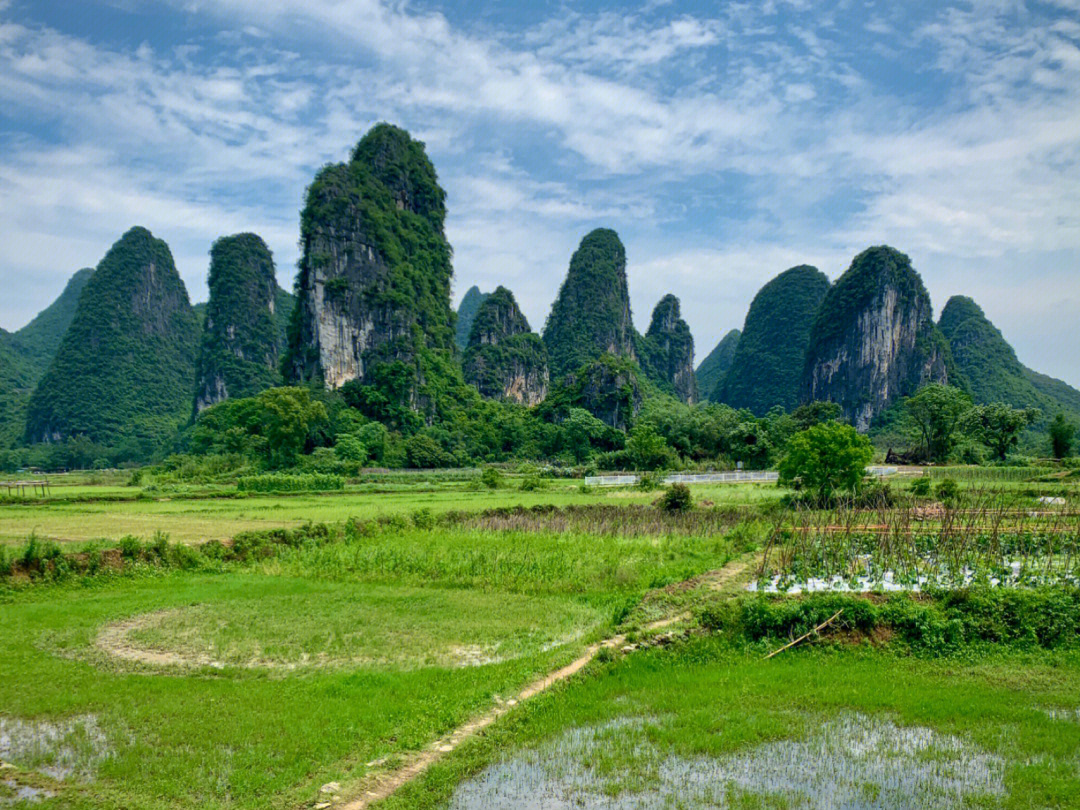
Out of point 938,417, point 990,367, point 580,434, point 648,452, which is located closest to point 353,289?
point 580,434

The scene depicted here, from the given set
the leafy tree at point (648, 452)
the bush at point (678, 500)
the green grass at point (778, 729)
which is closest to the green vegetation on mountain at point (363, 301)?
the leafy tree at point (648, 452)

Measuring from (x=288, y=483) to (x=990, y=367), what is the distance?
96718mm

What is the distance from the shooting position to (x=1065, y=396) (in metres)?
110

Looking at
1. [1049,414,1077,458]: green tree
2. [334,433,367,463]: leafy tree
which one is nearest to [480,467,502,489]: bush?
[334,433,367,463]: leafy tree

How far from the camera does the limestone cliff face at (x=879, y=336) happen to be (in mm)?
90062

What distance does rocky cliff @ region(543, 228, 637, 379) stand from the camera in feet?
319

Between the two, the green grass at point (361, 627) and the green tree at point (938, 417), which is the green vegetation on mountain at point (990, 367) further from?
the green grass at point (361, 627)

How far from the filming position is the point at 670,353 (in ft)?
366

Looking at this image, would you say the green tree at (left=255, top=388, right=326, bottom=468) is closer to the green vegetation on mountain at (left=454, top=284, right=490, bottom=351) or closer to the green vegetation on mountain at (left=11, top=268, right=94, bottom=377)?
the green vegetation on mountain at (left=11, top=268, right=94, bottom=377)

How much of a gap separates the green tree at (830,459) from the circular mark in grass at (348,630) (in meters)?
16.6

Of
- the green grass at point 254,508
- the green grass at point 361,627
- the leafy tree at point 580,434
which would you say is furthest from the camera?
the leafy tree at point 580,434

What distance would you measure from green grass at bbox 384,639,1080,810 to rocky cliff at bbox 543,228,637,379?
87.2m

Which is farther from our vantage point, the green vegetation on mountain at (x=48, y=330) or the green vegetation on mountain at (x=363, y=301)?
the green vegetation on mountain at (x=48, y=330)

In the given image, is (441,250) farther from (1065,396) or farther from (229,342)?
(1065,396)
